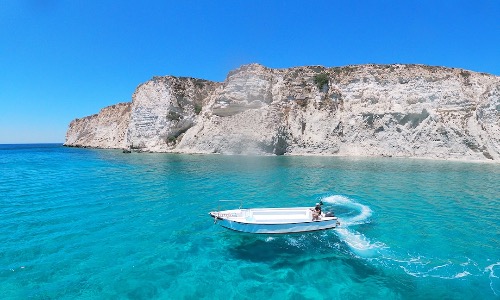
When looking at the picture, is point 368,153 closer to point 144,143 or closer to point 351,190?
point 351,190

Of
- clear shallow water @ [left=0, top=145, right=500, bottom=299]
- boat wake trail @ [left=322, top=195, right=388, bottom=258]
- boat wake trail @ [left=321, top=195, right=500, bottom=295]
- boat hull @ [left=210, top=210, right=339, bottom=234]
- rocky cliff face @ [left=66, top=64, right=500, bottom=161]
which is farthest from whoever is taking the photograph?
rocky cliff face @ [left=66, top=64, right=500, bottom=161]

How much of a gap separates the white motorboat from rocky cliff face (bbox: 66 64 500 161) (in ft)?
165

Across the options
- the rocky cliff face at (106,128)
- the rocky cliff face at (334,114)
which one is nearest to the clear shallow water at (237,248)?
the rocky cliff face at (334,114)

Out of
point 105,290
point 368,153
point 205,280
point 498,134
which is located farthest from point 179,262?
point 498,134

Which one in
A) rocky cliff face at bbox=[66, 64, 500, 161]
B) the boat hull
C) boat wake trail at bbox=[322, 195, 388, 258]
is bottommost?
boat wake trail at bbox=[322, 195, 388, 258]

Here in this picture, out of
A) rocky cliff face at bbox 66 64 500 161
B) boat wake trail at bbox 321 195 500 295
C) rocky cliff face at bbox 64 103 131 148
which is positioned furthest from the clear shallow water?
rocky cliff face at bbox 64 103 131 148

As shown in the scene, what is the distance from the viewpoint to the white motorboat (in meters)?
14.5

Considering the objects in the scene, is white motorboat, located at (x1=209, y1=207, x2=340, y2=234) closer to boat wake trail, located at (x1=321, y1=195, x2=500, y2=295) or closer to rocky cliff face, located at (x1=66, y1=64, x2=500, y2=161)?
boat wake trail, located at (x1=321, y1=195, x2=500, y2=295)

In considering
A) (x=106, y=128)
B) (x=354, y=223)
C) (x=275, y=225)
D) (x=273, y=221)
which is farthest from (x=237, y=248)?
(x=106, y=128)

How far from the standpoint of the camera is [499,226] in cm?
1748

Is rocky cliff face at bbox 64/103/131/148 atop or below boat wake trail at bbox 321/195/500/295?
atop

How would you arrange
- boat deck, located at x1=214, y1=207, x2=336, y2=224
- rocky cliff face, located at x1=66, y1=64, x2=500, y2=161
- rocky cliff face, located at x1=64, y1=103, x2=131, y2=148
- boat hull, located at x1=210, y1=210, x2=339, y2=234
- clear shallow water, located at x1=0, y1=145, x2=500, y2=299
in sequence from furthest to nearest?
rocky cliff face, located at x1=64, y1=103, x2=131, y2=148
rocky cliff face, located at x1=66, y1=64, x2=500, y2=161
boat deck, located at x1=214, y1=207, x2=336, y2=224
boat hull, located at x1=210, y1=210, x2=339, y2=234
clear shallow water, located at x1=0, y1=145, x2=500, y2=299

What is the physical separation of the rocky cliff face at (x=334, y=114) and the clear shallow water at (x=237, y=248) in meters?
39.3

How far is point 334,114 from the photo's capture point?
70750 mm
